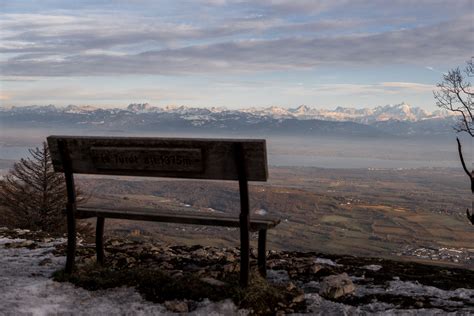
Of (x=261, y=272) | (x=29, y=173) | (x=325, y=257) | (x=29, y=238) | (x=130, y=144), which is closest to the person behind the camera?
(x=130, y=144)

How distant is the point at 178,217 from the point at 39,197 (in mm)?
16385

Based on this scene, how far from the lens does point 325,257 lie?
8.70 m

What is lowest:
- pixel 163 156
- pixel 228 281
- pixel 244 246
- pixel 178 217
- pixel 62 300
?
pixel 62 300

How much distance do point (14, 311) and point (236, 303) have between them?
2.52 meters

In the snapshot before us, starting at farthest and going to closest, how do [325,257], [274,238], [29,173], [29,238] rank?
[274,238], [29,173], [29,238], [325,257]

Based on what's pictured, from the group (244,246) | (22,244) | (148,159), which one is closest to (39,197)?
(22,244)

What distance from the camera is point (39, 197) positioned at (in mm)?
20766

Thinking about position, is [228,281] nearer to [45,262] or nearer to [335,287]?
[335,287]

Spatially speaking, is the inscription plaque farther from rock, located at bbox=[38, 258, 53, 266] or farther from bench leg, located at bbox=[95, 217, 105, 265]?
rock, located at bbox=[38, 258, 53, 266]

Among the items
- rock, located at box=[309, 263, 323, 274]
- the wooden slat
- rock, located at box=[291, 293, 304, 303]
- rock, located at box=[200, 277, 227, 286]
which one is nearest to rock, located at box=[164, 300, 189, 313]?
rock, located at box=[200, 277, 227, 286]

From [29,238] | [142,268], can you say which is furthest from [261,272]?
[29,238]

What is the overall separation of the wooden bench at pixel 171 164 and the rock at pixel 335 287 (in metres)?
0.94

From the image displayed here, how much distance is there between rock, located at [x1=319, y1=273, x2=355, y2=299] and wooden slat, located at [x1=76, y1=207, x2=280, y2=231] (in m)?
1.03

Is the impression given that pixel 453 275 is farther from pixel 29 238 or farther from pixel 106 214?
pixel 29 238
